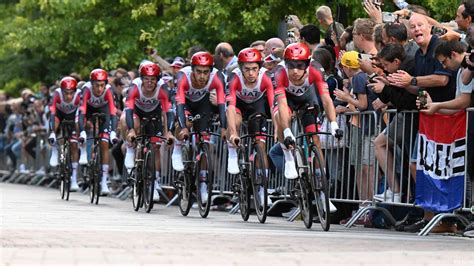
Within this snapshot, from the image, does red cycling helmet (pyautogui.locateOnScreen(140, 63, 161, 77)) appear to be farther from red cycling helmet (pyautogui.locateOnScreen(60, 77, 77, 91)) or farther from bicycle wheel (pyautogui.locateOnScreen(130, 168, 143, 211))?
red cycling helmet (pyautogui.locateOnScreen(60, 77, 77, 91))

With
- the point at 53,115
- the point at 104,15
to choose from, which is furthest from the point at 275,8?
the point at 104,15

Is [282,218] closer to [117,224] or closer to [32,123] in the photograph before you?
[117,224]

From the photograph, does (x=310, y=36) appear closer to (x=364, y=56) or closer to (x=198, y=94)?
(x=198, y=94)

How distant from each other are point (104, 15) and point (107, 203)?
12.2 meters

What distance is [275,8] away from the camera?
86.1 feet

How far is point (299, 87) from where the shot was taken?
17.1 metres

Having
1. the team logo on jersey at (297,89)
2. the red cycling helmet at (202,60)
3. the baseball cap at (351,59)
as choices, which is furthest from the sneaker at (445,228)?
the red cycling helmet at (202,60)

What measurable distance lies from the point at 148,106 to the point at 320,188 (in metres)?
6.61

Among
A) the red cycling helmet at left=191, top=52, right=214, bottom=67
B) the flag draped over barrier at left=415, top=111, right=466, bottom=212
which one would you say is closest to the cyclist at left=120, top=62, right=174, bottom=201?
the red cycling helmet at left=191, top=52, right=214, bottom=67

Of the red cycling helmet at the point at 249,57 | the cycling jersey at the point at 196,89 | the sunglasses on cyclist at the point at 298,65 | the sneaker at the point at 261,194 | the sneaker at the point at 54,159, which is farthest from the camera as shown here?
the sneaker at the point at 54,159

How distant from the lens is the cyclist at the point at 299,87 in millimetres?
16641

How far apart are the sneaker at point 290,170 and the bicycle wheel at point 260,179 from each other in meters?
1.08

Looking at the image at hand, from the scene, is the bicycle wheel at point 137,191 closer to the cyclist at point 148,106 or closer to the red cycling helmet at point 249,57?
the cyclist at point 148,106

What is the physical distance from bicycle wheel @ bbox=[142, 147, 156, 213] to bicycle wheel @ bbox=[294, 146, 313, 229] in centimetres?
436
